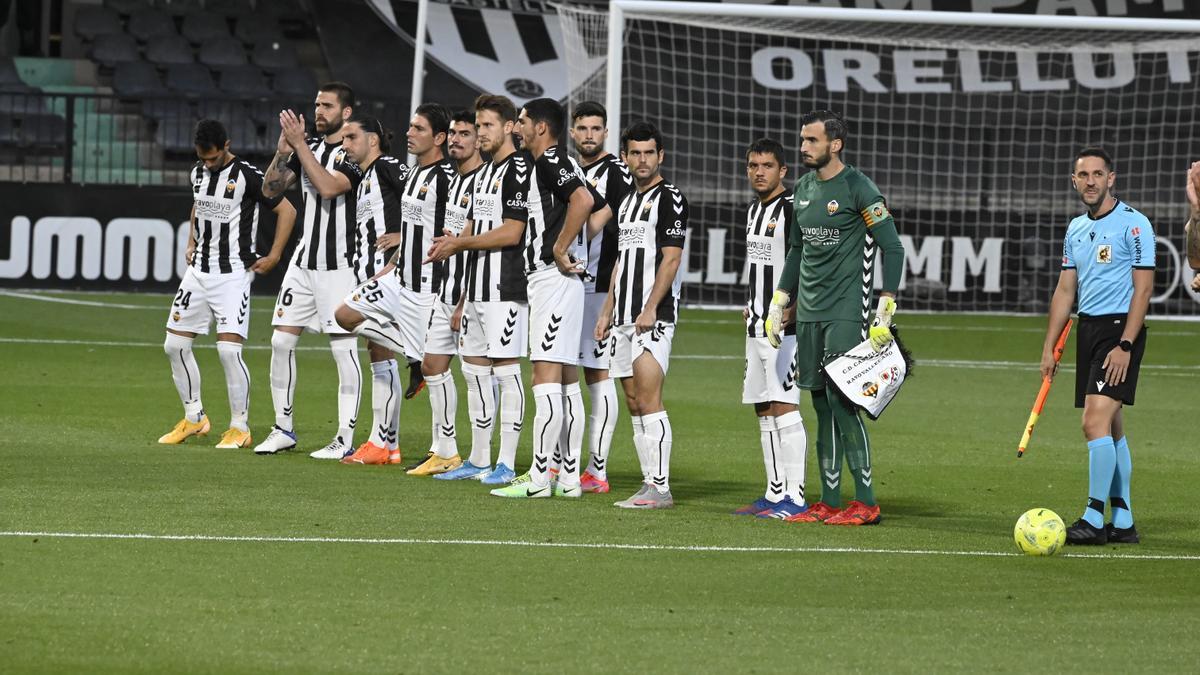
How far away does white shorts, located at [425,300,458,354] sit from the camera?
952 cm

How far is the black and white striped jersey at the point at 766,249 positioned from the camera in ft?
27.6

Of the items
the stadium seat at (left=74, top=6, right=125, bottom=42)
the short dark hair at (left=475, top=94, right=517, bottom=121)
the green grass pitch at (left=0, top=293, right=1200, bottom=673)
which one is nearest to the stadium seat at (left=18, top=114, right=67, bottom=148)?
the stadium seat at (left=74, top=6, right=125, bottom=42)

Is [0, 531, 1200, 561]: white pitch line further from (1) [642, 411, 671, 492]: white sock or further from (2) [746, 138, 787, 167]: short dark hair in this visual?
(2) [746, 138, 787, 167]: short dark hair

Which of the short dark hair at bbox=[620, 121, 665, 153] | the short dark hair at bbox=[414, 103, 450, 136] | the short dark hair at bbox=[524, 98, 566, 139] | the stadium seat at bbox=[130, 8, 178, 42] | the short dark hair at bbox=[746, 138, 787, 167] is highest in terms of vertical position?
the stadium seat at bbox=[130, 8, 178, 42]

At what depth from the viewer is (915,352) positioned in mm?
18438

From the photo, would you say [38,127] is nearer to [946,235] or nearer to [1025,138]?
[946,235]

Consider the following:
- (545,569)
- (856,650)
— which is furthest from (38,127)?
(856,650)

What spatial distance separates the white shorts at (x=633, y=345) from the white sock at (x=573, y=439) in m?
0.23

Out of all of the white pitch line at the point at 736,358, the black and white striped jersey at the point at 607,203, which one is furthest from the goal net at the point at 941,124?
A: the black and white striped jersey at the point at 607,203

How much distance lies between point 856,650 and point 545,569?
5.20ft

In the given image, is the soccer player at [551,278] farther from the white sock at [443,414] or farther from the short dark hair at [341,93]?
the short dark hair at [341,93]

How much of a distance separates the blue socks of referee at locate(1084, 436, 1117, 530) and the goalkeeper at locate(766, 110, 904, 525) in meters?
0.97

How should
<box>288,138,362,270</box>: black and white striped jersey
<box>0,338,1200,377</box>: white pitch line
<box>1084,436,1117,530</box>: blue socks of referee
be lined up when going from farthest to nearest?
<box>0,338,1200,377</box>: white pitch line, <box>288,138,362,270</box>: black and white striped jersey, <box>1084,436,1117,530</box>: blue socks of referee

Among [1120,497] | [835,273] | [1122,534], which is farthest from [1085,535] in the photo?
[835,273]
